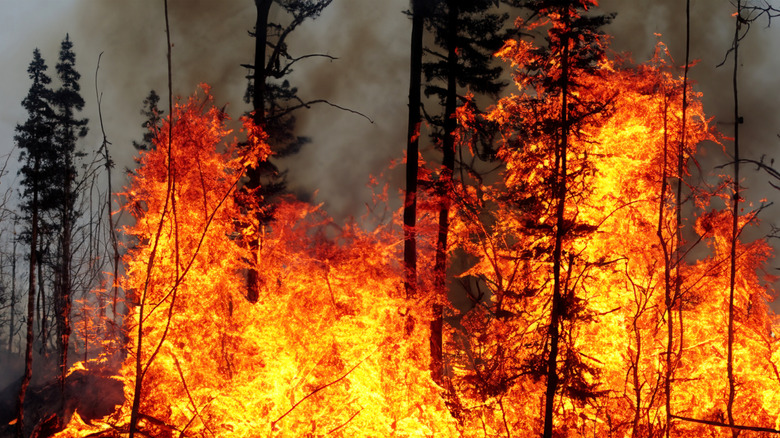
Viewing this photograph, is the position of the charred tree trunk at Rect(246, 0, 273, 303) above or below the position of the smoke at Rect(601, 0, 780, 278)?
below

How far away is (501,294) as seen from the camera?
562 inches

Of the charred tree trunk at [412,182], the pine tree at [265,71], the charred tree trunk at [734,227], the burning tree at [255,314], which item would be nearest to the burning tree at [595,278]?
the charred tree trunk at [734,227]

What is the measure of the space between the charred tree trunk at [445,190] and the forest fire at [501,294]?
17cm

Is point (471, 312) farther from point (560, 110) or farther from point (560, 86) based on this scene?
point (560, 86)

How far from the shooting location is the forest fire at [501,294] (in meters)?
11.0

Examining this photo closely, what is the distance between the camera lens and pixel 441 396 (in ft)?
44.0

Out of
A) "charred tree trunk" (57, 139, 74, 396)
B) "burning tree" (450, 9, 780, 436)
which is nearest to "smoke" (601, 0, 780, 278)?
"burning tree" (450, 9, 780, 436)

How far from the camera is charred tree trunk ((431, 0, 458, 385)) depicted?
1623 centimetres

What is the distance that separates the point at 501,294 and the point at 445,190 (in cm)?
363

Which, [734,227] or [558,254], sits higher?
[734,227]

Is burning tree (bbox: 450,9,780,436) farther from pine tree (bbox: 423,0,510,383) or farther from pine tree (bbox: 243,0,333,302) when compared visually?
pine tree (bbox: 243,0,333,302)

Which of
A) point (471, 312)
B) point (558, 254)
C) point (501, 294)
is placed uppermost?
point (471, 312)

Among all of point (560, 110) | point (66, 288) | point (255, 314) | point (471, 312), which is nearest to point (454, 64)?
point (560, 110)

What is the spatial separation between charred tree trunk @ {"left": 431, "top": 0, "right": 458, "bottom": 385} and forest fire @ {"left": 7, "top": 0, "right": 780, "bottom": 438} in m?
0.17
